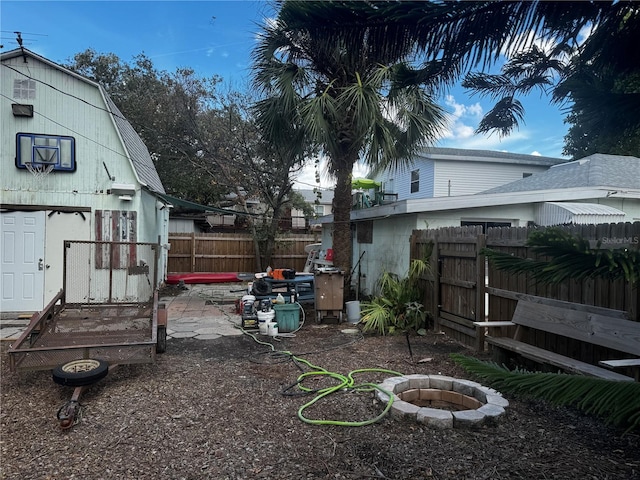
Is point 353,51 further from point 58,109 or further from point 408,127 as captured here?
point 58,109

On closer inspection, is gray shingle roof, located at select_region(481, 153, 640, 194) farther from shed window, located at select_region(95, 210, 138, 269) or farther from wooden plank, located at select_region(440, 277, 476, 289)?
shed window, located at select_region(95, 210, 138, 269)

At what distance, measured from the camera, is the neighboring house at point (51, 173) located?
800 centimetres

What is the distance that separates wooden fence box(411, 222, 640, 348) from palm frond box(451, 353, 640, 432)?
2.99 m

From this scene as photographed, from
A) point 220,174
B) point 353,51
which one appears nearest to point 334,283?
point 353,51

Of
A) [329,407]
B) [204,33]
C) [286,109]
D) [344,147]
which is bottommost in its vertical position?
[329,407]

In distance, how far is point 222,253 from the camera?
55.0ft

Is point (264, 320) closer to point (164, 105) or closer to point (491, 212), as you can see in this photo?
point (491, 212)

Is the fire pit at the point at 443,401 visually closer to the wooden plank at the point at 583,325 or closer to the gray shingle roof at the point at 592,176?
the wooden plank at the point at 583,325

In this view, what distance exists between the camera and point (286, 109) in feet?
26.0

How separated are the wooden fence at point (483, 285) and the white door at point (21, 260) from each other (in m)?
7.84

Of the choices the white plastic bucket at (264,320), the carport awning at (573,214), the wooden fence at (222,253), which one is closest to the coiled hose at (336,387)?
the white plastic bucket at (264,320)

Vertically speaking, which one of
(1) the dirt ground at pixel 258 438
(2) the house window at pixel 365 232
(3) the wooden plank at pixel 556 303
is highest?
(2) the house window at pixel 365 232

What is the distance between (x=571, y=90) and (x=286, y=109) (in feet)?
24.1

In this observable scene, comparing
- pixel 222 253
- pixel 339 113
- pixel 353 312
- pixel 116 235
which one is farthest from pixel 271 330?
pixel 222 253
